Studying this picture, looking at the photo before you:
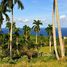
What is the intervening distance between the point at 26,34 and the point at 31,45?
18.3 metres

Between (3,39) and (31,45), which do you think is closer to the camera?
(3,39)

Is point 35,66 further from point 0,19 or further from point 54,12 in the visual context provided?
point 0,19

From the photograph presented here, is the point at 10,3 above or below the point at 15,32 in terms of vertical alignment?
above

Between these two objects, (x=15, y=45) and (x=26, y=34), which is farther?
(x=26, y=34)

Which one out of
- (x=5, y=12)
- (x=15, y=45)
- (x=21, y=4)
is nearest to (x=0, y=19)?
(x=5, y=12)

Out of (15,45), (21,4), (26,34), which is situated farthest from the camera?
(26,34)

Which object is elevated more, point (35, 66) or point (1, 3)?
point (1, 3)

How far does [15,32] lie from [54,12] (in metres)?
46.2

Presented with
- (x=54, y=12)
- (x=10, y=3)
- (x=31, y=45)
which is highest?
(x=10, y=3)

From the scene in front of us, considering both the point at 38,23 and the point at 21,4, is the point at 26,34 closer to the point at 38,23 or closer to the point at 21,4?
the point at 38,23

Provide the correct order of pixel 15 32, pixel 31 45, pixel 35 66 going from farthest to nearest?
pixel 31 45, pixel 15 32, pixel 35 66

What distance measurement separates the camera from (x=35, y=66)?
51.1 ft

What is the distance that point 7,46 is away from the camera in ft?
236

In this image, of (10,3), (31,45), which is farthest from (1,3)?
(31,45)
